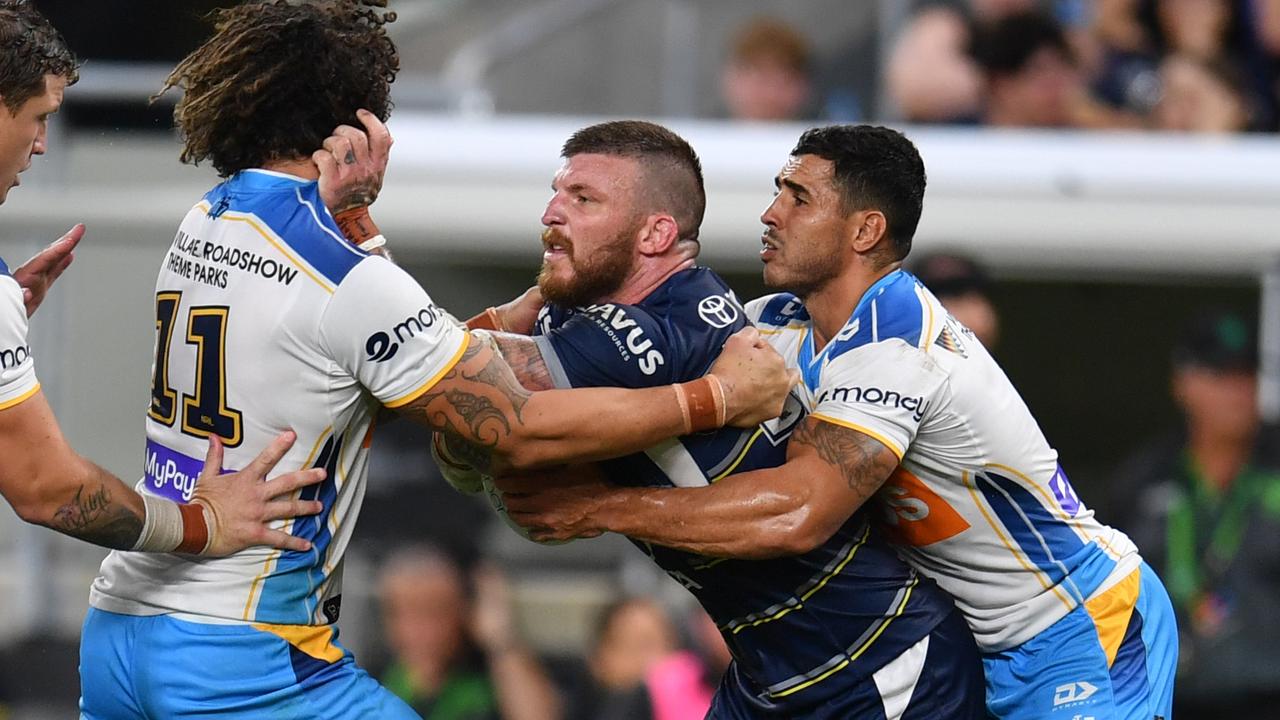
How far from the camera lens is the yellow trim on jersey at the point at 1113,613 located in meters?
4.30

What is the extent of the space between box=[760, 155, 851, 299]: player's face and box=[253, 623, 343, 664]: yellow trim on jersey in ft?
4.82

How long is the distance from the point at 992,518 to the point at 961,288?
9.01 feet

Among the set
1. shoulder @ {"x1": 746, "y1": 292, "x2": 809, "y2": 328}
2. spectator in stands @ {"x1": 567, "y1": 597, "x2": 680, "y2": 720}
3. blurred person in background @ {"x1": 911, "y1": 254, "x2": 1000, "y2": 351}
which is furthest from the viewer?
spectator in stands @ {"x1": 567, "y1": 597, "x2": 680, "y2": 720}

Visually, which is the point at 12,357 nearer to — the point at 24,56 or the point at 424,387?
the point at 24,56

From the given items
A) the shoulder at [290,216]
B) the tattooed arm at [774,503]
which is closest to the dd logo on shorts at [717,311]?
the tattooed arm at [774,503]

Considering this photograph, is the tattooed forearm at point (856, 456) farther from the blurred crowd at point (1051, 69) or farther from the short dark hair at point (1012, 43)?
the short dark hair at point (1012, 43)

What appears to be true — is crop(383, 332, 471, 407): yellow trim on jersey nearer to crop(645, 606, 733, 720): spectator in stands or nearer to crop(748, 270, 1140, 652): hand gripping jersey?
crop(748, 270, 1140, 652): hand gripping jersey

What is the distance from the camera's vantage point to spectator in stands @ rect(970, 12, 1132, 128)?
8.44 metres

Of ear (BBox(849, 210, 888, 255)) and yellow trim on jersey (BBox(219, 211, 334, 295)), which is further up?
yellow trim on jersey (BBox(219, 211, 334, 295))

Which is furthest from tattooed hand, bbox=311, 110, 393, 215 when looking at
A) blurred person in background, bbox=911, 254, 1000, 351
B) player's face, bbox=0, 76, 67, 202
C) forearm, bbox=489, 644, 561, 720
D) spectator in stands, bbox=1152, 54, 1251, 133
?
spectator in stands, bbox=1152, 54, 1251, 133

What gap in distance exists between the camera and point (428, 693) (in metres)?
7.93


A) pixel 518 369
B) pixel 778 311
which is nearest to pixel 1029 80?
pixel 778 311

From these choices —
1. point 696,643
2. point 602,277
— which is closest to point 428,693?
point 696,643

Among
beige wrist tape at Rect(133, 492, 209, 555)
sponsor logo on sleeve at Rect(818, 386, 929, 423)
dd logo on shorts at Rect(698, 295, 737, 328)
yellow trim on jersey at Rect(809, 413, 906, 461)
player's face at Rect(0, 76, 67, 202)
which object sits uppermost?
player's face at Rect(0, 76, 67, 202)
